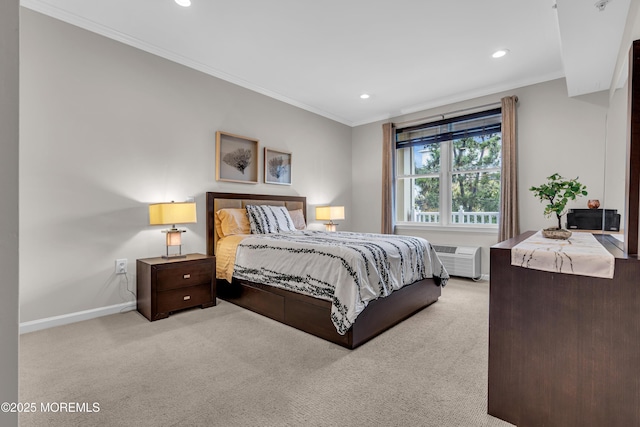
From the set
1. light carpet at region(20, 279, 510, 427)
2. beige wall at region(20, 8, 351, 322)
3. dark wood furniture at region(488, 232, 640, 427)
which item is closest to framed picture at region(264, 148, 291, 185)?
beige wall at region(20, 8, 351, 322)

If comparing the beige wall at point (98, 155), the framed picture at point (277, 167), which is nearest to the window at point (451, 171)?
the framed picture at point (277, 167)

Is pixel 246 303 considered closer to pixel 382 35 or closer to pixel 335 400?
pixel 335 400

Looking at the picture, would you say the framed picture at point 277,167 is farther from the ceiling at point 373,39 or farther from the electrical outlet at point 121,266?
the electrical outlet at point 121,266

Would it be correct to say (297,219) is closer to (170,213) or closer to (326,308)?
(170,213)

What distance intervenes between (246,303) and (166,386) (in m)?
1.39

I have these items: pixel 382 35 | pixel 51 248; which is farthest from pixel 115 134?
pixel 382 35

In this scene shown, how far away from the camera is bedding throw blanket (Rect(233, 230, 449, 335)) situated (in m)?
2.21

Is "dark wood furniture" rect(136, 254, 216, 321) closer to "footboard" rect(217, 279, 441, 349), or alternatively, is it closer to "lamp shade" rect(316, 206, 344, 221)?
"footboard" rect(217, 279, 441, 349)

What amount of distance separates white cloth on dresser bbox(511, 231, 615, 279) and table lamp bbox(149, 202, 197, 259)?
277 cm

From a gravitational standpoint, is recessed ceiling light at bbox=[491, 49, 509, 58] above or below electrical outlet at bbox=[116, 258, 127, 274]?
above

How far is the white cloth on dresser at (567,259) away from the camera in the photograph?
1229mm

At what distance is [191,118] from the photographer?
355 cm

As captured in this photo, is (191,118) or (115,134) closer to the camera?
(115,134)

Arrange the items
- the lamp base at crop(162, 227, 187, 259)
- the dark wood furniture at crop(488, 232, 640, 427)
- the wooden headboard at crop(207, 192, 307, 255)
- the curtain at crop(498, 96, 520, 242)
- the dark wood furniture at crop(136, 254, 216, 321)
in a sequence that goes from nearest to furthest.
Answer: the dark wood furniture at crop(488, 232, 640, 427) → the dark wood furniture at crop(136, 254, 216, 321) → the lamp base at crop(162, 227, 187, 259) → the wooden headboard at crop(207, 192, 307, 255) → the curtain at crop(498, 96, 520, 242)
